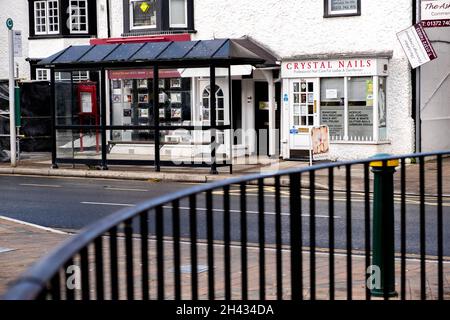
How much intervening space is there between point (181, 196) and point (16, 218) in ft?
34.1

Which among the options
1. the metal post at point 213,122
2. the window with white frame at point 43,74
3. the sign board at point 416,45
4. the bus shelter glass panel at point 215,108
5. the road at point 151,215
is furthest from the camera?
the window with white frame at point 43,74

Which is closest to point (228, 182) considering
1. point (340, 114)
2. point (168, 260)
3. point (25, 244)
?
point (168, 260)

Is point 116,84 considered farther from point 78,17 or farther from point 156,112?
point 78,17

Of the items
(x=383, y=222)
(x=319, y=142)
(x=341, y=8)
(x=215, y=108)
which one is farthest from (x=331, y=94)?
(x=383, y=222)

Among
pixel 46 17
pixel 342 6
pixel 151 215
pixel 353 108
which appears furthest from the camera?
pixel 46 17

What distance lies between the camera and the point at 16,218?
13.9 meters

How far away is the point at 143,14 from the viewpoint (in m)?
28.0

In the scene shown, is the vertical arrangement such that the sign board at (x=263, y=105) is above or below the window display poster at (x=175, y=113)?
above

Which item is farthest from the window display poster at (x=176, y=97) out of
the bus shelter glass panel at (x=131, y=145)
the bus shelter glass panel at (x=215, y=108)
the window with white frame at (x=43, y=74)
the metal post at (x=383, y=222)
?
the metal post at (x=383, y=222)

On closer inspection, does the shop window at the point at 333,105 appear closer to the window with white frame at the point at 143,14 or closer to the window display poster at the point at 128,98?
the window display poster at the point at 128,98

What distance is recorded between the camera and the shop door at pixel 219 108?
21828mm

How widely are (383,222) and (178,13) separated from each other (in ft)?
71.7

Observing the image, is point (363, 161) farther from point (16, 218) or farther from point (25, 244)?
point (16, 218)

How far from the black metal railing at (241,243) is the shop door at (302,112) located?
57.0 feet
